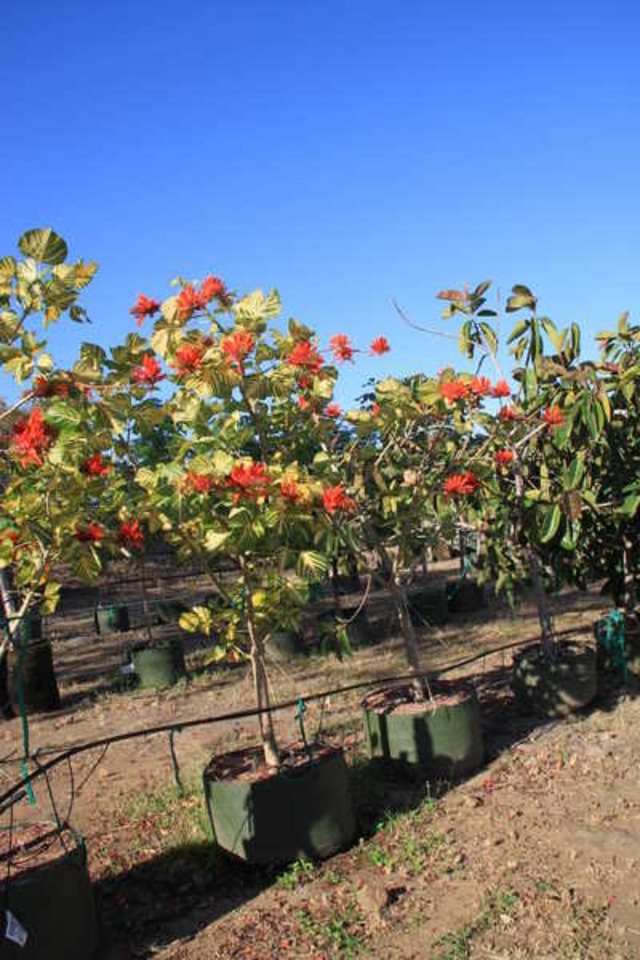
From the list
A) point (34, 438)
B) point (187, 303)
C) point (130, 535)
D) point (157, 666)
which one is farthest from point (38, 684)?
point (34, 438)

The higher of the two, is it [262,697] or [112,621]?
[112,621]

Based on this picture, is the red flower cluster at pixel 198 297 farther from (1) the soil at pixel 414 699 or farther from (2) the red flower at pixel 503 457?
(1) the soil at pixel 414 699

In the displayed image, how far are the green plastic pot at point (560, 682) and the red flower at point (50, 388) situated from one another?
3.74 meters

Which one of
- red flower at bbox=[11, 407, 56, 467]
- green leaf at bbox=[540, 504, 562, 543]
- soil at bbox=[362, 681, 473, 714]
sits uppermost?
red flower at bbox=[11, 407, 56, 467]

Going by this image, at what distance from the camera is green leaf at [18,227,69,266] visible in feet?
6.75

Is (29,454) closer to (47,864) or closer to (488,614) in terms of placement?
(47,864)

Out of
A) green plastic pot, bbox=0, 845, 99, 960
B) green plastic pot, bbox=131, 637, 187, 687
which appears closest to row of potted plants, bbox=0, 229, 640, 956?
green plastic pot, bbox=0, 845, 99, 960

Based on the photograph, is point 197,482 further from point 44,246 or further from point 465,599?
point 465,599

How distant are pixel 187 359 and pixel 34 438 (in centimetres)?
74

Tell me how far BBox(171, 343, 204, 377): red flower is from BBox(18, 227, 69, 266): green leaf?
741mm

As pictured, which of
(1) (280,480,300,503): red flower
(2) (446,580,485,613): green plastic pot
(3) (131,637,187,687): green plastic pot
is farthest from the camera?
(2) (446,580,485,613): green plastic pot

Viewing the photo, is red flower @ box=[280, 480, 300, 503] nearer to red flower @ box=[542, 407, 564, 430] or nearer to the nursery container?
the nursery container

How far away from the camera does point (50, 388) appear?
2.19 m

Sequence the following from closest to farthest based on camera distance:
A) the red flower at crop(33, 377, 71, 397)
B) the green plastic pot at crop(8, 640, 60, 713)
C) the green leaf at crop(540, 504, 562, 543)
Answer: the red flower at crop(33, 377, 71, 397) < the green leaf at crop(540, 504, 562, 543) < the green plastic pot at crop(8, 640, 60, 713)
